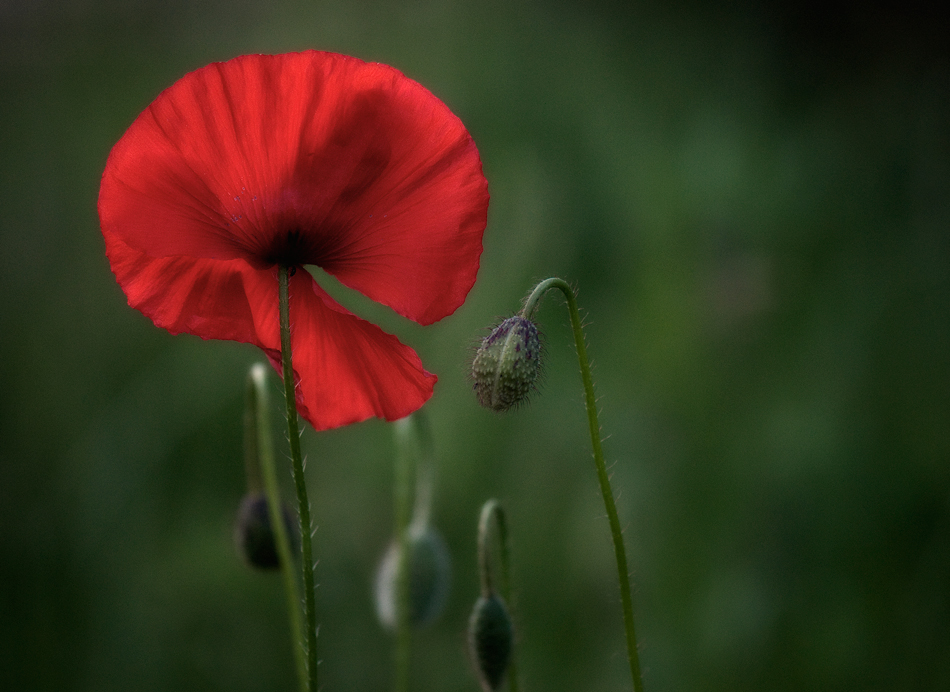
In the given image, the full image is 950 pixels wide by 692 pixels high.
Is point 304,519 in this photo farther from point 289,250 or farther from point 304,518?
point 289,250

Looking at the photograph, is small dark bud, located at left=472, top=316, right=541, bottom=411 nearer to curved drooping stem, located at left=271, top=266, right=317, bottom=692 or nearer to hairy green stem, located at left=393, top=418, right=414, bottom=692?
curved drooping stem, located at left=271, top=266, right=317, bottom=692

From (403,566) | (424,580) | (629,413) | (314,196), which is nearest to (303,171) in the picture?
(314,196)

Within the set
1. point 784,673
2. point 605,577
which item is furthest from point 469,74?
point 784,673

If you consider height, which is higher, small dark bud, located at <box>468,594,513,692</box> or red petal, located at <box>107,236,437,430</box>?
red petal, located at <box>107,236,437,430</box>

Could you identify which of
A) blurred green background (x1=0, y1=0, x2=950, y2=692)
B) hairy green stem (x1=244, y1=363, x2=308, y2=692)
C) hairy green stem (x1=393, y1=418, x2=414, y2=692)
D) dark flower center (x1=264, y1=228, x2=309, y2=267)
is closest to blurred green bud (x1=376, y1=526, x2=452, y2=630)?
hairy green stem (x1=393, y1=418, x2=414, y2=692)

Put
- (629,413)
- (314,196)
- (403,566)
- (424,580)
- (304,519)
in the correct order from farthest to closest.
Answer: (629,413) → (424,580) → (403,566) → (314,196) → (304,519)

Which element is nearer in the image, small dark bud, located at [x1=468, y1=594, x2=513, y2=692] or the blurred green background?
small dark bud, located at [x1=468, y1=594, x2=513, y2=692]

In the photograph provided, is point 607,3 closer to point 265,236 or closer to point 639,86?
point 639,86
